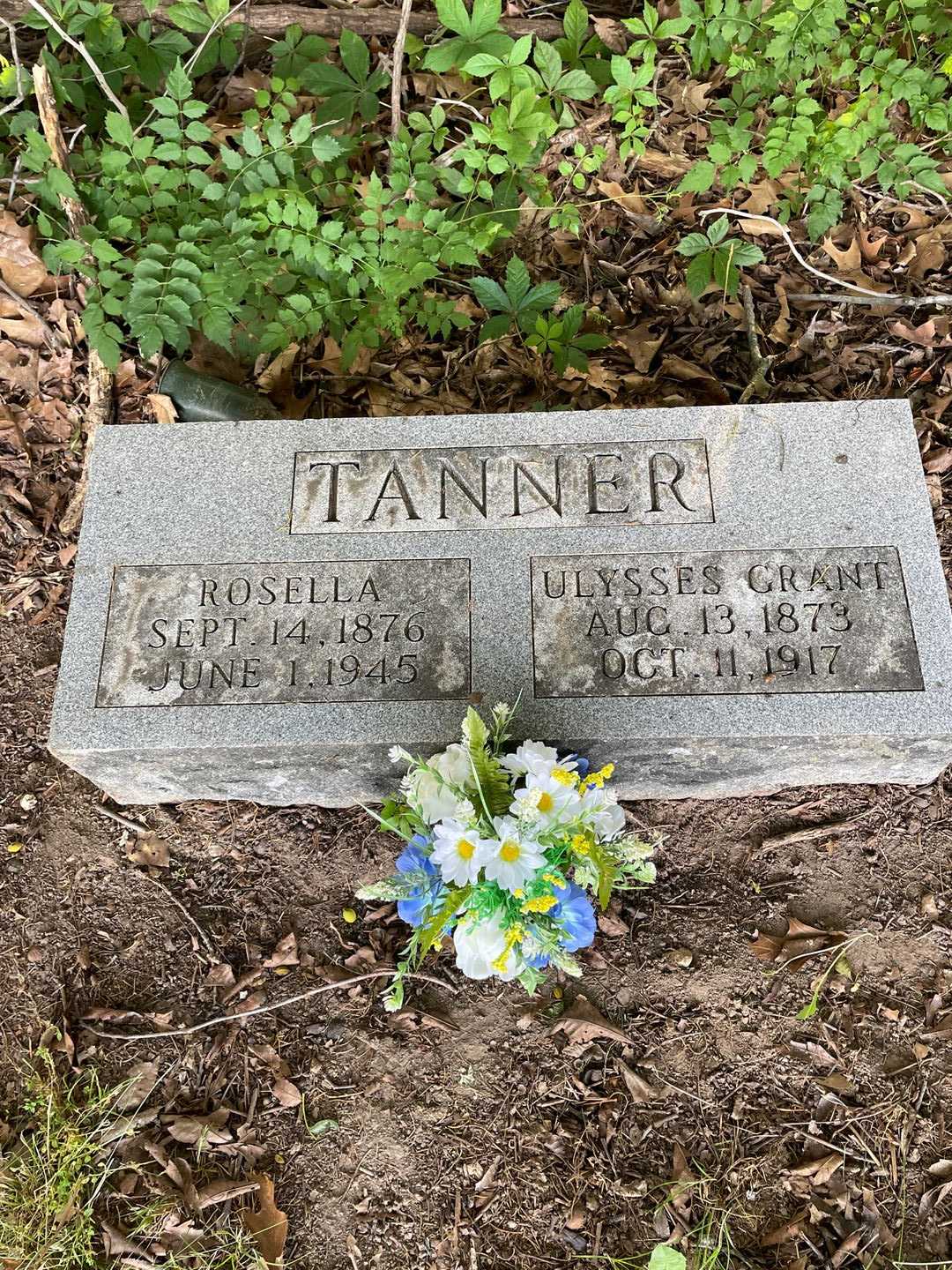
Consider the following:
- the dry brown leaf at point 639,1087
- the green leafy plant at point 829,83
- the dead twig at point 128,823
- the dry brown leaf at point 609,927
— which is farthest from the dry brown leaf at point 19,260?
the dry brown leaf at point 639,1087

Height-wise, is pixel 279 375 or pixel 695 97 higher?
pixel 695 97

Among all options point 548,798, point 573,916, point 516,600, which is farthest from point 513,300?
point 573,916

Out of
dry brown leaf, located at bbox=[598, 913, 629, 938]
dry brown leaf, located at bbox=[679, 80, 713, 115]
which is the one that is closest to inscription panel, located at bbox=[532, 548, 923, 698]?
dry brown leaf, located at bbox=[598, 913, 629, 938]

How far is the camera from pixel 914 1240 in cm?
238

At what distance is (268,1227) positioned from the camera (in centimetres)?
246

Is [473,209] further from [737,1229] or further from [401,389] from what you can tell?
[737,1229]

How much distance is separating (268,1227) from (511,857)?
1450 mm

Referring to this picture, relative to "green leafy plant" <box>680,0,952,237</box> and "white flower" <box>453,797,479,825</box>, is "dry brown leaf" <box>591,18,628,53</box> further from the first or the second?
"white flower" <box>453,797,479,825</box>

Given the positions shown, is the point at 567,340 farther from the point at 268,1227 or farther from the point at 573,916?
the point at 268,1227

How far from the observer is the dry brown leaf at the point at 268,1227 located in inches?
95.9

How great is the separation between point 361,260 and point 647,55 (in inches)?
A: 46.5

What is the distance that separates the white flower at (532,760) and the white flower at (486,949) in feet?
1.21

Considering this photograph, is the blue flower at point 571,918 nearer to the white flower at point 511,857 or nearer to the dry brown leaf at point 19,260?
the white flower at point 511,857

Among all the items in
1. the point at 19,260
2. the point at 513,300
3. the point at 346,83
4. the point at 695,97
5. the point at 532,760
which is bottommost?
the point at 532,760
